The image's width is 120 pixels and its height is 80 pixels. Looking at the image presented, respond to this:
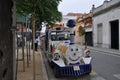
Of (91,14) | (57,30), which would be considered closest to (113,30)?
(91,14)

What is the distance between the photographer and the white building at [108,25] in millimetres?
42094

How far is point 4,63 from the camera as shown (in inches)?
187

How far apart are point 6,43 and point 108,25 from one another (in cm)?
4150

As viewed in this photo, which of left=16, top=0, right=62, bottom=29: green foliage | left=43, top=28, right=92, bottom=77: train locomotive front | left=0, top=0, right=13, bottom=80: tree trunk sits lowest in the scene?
left=43, top=28, right=92, bottom=77: train locomotive front

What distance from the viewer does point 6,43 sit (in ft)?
15.9

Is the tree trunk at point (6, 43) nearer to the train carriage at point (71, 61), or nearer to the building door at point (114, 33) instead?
the train carriage at point (71, 61)

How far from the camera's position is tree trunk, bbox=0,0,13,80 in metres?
4.72

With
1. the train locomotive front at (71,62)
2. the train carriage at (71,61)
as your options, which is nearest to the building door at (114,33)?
the train carriage at (71,61)

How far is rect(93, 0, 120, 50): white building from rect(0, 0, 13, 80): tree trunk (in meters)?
36.7

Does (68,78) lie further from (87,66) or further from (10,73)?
(10,73)

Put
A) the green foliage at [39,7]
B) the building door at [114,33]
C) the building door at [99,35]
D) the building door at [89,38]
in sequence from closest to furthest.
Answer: the green foliage at [39,7] < the building door at [114,33] < the building door at [99,35] < the building door at [89,38]

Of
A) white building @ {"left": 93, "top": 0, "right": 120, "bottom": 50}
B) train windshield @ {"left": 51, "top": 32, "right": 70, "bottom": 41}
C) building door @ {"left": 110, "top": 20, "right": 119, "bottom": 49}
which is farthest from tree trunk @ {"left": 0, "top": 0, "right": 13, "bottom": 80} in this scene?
building door @ {"left": 110, "top": 20, "right": 119, "bottom": 49}

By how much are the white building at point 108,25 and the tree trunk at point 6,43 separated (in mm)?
36745

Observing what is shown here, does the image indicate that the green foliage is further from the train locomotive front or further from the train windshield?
the train windshield
